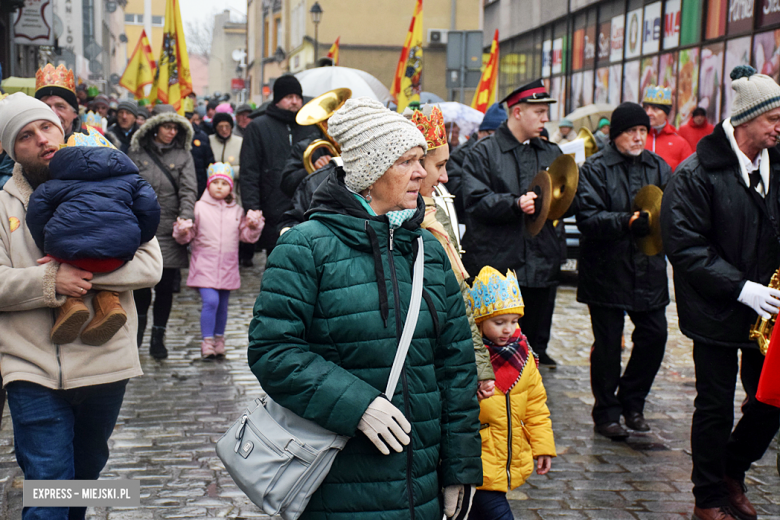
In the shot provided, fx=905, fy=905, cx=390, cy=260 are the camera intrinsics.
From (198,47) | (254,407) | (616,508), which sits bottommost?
(616,508)

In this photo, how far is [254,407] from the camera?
289cm

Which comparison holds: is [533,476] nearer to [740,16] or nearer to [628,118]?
[628,118]

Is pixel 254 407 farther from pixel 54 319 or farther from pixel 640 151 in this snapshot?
pixel 640 151

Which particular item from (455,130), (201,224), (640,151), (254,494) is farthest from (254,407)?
(455,130)

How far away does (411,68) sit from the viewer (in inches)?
602

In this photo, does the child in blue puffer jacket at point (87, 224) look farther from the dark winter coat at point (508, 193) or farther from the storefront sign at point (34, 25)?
the storefront sign at point (34, 25)

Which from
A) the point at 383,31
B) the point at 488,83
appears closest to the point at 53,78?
the point at 488,83

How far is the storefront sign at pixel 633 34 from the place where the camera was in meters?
22.0

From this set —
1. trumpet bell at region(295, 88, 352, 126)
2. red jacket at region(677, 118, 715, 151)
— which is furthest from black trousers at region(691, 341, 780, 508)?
red jacket at region(677, 118, 715, 151)

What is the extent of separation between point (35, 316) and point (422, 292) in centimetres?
164

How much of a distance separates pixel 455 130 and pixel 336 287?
12703 mm

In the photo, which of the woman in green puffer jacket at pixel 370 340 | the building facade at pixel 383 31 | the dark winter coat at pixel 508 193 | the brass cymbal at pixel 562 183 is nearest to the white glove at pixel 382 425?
the woman in green puffer jacket at pixel 370 340

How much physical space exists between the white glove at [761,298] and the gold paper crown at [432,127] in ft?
5.40

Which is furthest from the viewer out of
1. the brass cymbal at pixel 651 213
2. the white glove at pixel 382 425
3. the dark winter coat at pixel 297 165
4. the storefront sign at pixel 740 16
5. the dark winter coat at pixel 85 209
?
the storefront sign at pixel 740 16
